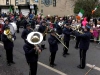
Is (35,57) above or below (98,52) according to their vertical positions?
above

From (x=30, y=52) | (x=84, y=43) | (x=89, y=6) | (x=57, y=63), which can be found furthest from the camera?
(x=89, y=6)

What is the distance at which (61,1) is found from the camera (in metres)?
32.6

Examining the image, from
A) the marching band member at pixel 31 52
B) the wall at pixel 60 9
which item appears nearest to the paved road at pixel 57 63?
the marching band member at pixel 31 52

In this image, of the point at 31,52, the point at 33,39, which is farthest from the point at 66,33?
the point at 33,39

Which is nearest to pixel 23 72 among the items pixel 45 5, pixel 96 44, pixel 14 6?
pixel 96 44

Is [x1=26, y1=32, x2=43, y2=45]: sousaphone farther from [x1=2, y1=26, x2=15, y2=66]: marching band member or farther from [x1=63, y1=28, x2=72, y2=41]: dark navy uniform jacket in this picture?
[x1=63, y1=28, x2=72, y2=41]: dark navy uniform jacket

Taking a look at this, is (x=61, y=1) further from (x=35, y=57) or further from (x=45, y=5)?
(x=35, y=57)

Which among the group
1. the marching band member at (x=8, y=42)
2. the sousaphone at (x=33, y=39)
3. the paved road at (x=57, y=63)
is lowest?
the paved road at (x=57, y=63)

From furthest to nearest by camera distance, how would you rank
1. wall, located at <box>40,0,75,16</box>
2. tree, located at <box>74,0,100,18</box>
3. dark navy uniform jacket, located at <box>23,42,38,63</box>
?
wall, located at <box>40,0,75,16</box>
tree, located at <box>74,0,100,18</box>
dark navy uniform jacket, located at <box>23,42,38,63</box>

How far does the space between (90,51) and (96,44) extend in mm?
2261

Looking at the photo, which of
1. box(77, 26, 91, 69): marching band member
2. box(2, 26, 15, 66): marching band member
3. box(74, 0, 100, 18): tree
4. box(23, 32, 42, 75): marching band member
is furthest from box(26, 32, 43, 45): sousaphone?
box(74, 0, 100, 18): tree

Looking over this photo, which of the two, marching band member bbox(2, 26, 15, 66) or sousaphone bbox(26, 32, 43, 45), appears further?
marching band member bbox(2, 26, 15, 66)

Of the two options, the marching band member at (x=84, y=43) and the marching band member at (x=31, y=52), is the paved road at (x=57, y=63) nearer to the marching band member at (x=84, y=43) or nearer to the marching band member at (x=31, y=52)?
the marching band member at (x=84, y=43)

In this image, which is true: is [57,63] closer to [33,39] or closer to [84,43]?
[84,43]
